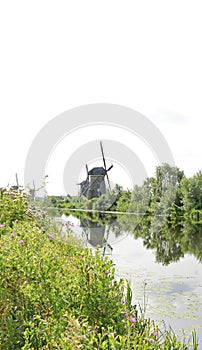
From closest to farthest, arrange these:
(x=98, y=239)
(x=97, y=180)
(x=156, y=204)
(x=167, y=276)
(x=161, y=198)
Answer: (x=167, y=276) → (x=98, y=239) → (x=161, y=198) → (x=156, y=204) → (x=97, y=180)

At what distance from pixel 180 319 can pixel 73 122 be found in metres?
28.6

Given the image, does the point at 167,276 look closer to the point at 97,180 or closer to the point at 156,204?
the point at 156,204

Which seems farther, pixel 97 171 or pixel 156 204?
pixel 97 171

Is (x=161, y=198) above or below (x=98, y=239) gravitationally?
above

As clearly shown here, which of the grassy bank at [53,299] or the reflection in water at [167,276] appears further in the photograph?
the reflection in water at [167,276]

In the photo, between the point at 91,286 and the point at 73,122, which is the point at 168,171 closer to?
the point at 73,122

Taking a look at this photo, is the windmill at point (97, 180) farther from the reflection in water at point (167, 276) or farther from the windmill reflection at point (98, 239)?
the reflection in water at point (167, 276)

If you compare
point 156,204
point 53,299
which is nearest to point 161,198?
point 156,204

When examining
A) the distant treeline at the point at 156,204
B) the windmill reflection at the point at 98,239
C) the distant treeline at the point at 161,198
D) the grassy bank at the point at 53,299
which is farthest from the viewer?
the distant treeline at the point at 161,198

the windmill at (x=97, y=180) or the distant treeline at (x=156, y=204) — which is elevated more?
the windmill at (x=97, y=180)

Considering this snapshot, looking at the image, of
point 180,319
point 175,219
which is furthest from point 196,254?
point 175,219

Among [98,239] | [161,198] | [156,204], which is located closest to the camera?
[98,239]

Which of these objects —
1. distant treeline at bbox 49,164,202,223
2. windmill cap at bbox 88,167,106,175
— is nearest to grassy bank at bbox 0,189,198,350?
distant treeline at bbox 49,164,202,223

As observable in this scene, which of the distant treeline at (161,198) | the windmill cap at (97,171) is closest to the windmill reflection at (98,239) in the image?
the distant treeline at (161,198)
